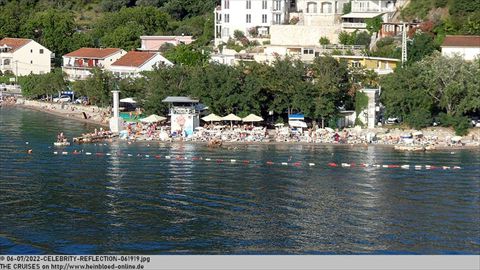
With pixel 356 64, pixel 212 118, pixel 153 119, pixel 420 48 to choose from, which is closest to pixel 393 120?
pixel 420 48

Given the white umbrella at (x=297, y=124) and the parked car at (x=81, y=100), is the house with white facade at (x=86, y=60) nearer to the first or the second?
the parked car at (x=81, y=100)

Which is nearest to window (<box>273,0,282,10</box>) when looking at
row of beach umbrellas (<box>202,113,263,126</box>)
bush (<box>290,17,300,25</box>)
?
bush (<box>290,17,300,25</box>)

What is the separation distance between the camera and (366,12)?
49312mm

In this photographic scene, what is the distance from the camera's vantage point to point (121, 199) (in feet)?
86.6

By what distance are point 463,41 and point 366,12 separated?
8609 millimetres

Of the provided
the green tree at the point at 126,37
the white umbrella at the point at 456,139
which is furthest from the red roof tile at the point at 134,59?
the white umbrella at the point at 456,139

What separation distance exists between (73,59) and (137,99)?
14573mm

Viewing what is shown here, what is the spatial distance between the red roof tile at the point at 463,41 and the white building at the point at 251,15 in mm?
11415

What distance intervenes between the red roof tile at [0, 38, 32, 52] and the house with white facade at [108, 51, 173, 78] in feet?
25.2

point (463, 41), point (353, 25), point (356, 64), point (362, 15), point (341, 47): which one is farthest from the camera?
point (362, 15)

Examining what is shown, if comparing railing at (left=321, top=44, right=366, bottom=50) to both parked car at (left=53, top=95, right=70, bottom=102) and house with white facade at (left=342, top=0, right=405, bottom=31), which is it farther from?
parked car at (left=53, top=95, right=70, bottom=102)

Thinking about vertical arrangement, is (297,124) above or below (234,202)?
above

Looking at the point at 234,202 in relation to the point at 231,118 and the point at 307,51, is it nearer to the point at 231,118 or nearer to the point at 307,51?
the point at 231,118

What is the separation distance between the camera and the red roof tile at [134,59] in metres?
49.7
